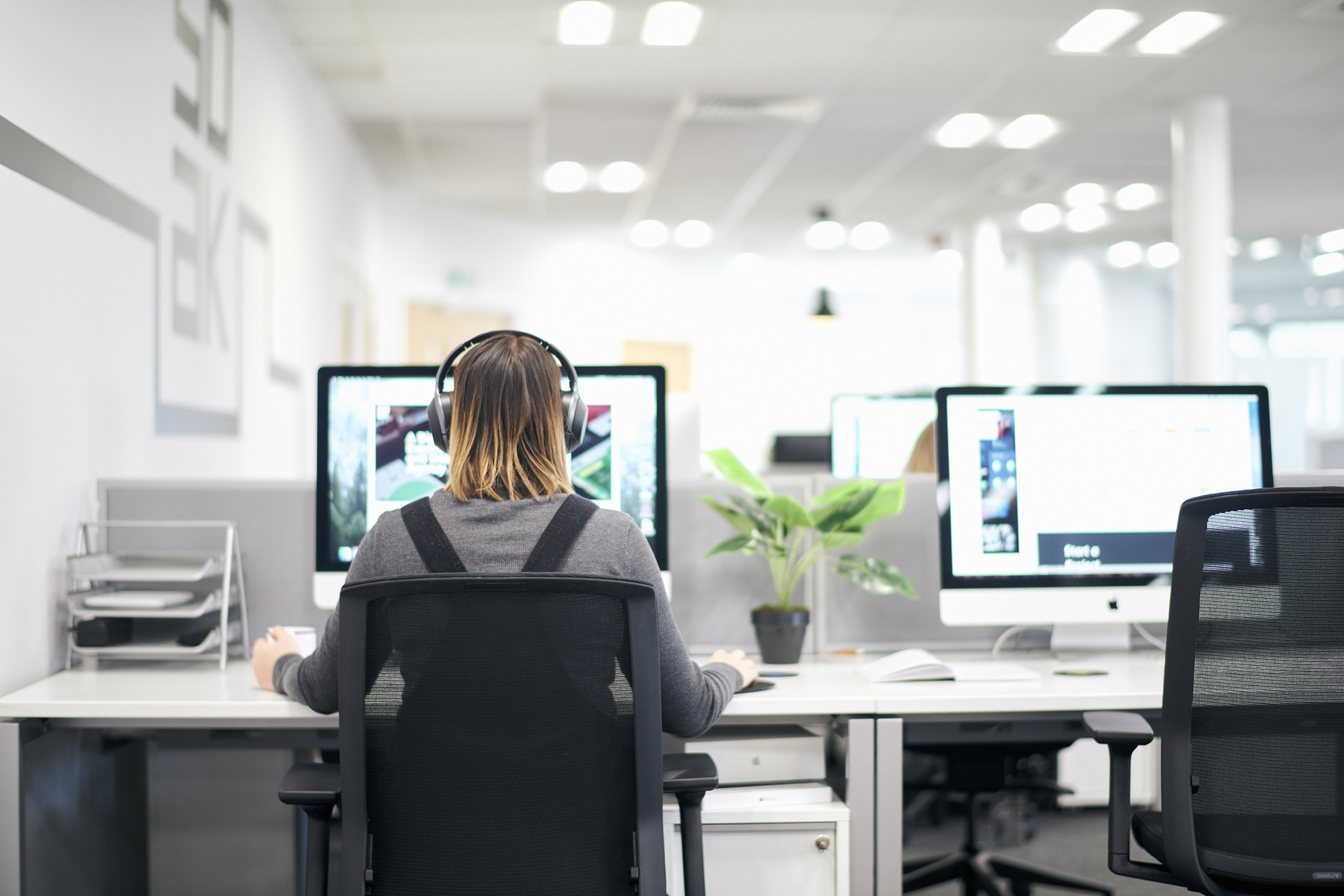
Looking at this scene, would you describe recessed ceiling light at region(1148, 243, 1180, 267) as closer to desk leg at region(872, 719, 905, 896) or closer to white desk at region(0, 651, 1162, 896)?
white desk at region(0, 651, 1162, 896)

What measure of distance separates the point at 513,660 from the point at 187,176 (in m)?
2.32

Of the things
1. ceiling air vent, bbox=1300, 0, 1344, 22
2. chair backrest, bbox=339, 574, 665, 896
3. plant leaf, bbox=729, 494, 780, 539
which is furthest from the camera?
ceiling air vent, bbox=1300, 0, 1344, 22

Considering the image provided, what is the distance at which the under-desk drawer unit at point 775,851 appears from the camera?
1624mm

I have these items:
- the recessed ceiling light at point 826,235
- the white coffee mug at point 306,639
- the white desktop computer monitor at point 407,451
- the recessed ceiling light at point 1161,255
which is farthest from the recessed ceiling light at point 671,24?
the recessed ceiling light at point 1161,255

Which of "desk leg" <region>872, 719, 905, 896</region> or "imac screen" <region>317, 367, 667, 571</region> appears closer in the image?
"desk leg" <region>872, 719, 905, 896</region>

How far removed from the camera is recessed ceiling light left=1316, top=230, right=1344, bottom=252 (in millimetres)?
7526

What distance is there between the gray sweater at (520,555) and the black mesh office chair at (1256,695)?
0.66 m

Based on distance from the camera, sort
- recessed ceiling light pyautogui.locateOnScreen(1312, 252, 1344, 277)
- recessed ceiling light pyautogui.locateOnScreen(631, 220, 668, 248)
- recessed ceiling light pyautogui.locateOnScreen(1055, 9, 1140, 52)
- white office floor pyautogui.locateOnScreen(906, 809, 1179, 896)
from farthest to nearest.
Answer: recessed ceiling light pyautogui.locateOnScreen(631, 220, 668, 248) → recessed ceiling light pyautogui.locateOnScreen(1312, 252, 1344, 277) → recessed ceiling light pyautogui.locateOnScreen(1055, 9, 1140, 52) → white office floor pyautogui.locateOnScreen(906, 809, 1179, 896)

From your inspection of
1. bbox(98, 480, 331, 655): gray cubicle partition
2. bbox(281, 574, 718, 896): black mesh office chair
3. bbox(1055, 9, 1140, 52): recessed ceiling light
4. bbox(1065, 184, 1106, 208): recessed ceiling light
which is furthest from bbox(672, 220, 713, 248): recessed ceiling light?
bbox(281, 574, 718, 896): black mesh office chair

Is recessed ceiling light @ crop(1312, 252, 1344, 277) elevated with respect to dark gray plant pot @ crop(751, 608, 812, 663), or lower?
elevated

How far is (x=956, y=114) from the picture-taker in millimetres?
5637

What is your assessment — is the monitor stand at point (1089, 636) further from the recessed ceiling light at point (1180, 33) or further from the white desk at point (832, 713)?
the recessed ceiling light at point (1180, 33)

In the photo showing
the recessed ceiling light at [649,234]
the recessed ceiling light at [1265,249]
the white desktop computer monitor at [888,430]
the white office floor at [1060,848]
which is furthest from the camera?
the recessed ceiling light at [1265,249]

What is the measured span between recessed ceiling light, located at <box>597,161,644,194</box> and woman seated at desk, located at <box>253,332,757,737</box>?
17.7ft
